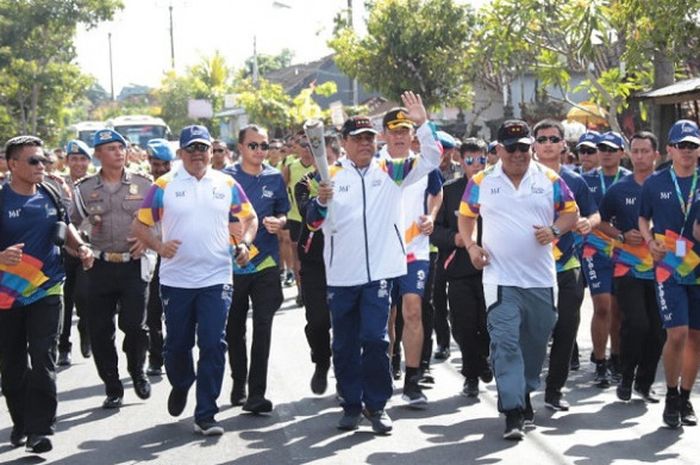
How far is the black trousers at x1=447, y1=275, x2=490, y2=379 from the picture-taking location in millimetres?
10094

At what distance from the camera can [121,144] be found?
10.1m

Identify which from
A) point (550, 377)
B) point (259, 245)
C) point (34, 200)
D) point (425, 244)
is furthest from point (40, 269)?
point (550, 377)

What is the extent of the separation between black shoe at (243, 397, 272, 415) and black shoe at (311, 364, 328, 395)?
69 cm

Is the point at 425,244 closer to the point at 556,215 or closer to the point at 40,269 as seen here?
the point at 556,215

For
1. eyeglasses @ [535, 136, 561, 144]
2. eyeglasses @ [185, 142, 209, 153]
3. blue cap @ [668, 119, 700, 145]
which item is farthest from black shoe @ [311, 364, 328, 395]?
blue cap @ [668, 119, 700, 145]

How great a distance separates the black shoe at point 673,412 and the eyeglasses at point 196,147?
3656 mm

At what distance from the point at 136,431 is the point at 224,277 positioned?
1.32 m

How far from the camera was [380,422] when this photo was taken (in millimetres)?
8750

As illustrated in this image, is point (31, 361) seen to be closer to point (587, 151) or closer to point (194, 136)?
point (194, 136)

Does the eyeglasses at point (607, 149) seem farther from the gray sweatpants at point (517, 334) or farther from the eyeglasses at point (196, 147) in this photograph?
the eyeglasses at point (196, 147)

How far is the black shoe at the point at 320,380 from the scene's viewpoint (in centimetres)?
1020

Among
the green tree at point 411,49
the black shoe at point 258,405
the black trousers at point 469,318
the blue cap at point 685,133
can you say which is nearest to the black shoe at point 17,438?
the black shoe at point 258,405

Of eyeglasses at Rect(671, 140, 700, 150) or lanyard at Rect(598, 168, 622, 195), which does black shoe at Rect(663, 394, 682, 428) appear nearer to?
eyeglasses at Rect(671, 140, 700, 150)

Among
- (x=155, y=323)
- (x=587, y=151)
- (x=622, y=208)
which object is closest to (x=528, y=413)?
(x=622, y=208)
